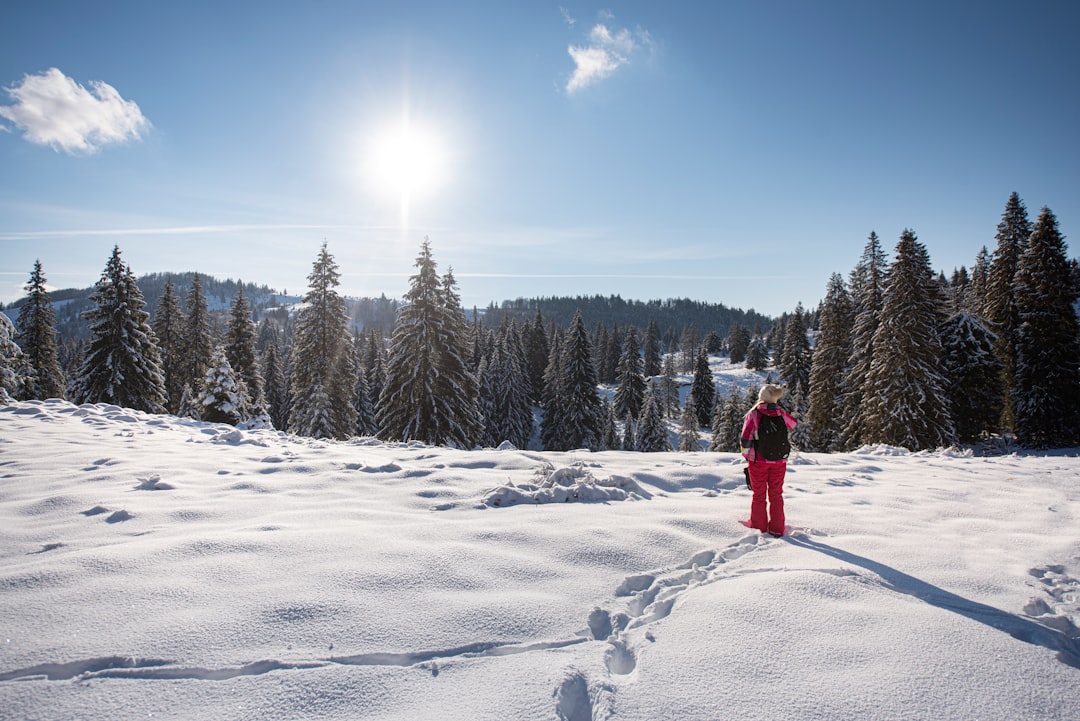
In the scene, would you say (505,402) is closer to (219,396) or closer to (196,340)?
(196,340)

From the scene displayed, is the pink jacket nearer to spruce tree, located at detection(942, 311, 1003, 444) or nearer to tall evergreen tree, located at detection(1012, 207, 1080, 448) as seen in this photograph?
spruce tree, located at detection(942, 311, 1003, 444)

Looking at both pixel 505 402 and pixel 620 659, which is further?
pixel 505 402

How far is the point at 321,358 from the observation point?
85.9ft

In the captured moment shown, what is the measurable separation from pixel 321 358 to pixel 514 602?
25.9 metres

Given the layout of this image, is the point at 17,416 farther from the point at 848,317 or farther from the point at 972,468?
the point at 848,317

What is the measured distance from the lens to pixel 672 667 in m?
2.79

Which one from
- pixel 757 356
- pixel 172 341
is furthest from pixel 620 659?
pixel 757 356

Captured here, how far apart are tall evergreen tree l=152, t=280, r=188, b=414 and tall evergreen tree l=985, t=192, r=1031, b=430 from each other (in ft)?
169

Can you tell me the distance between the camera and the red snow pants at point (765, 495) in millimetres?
5203

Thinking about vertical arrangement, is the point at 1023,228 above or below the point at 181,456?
above

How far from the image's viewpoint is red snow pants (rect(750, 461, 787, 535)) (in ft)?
17.1

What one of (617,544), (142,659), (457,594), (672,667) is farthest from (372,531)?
(672,667)

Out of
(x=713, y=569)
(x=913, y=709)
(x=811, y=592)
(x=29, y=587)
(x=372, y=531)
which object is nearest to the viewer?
(x=913, y=709)

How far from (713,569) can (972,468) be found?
26.5 feet
